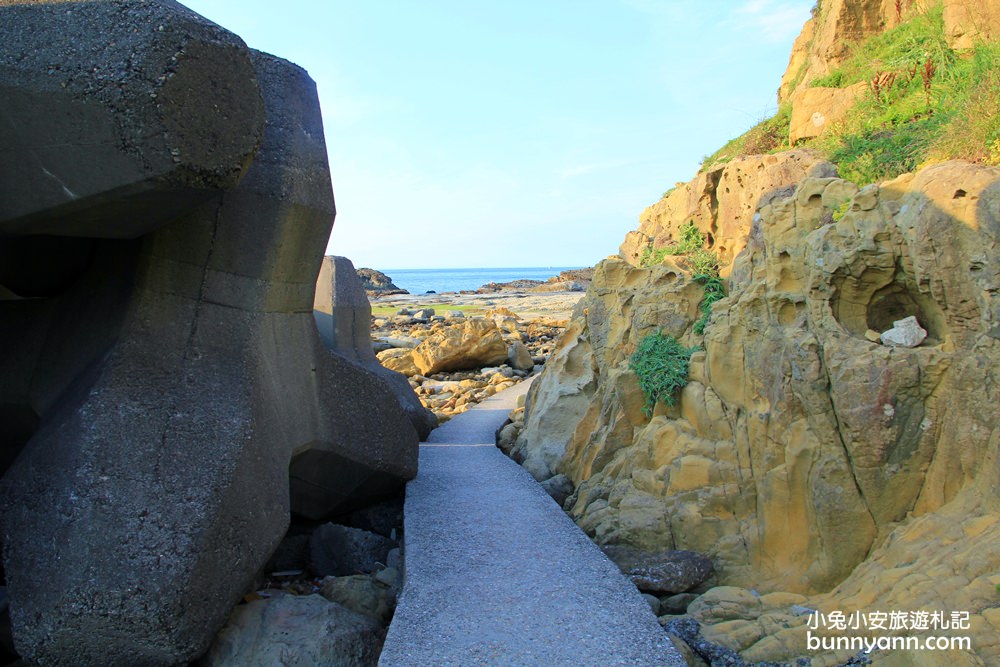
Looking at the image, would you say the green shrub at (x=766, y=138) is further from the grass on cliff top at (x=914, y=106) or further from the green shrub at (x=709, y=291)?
the green shrub at (x=709, y=291)

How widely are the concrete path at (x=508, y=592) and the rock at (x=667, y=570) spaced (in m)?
0.29

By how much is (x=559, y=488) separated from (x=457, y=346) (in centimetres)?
891

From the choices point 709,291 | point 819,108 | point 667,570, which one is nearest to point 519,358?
point 819,108

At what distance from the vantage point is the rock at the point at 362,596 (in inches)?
207

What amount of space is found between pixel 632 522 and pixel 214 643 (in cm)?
324

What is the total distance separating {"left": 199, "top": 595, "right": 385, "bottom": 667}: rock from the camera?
14.7 feet

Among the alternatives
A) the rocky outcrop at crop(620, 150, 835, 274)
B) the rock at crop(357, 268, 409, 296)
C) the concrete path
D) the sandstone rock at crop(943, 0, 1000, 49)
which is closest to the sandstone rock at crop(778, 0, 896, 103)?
the sandstone rock at crop(943, 0, 1000, 49)

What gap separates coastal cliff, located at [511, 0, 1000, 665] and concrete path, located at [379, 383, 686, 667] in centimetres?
50

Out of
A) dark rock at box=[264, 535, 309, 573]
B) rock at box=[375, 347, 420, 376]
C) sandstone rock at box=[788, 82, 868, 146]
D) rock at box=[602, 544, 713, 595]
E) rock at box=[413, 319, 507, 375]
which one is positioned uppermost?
sandstone rock at box=[788, 82, 868, 146]

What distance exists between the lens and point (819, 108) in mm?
9734

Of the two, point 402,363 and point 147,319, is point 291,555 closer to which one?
point 147,319

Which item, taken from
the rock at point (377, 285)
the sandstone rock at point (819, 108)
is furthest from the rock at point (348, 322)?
the rock at point (377, 285)

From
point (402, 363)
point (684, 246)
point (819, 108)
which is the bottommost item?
point (402, 363)

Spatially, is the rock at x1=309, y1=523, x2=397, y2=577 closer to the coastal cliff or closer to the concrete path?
the concrete path
